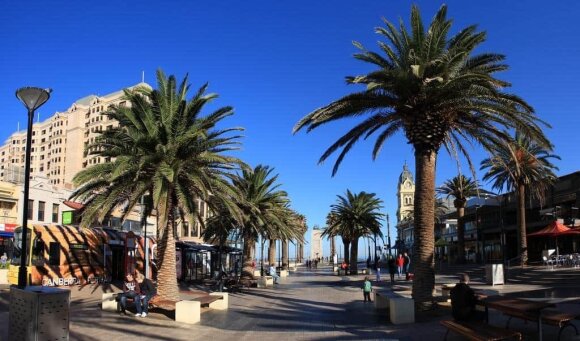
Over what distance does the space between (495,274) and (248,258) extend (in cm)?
1653

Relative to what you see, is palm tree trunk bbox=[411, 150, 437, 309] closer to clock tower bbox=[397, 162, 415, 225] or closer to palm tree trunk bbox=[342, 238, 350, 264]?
palm tree trunk bbox=[342, 238, 350, 264]

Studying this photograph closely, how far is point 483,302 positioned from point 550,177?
1291 inches

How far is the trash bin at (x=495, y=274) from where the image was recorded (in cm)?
2488

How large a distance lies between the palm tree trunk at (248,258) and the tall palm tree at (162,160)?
15.4 m

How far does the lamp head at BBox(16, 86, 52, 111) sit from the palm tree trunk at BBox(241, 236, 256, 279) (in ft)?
81.8

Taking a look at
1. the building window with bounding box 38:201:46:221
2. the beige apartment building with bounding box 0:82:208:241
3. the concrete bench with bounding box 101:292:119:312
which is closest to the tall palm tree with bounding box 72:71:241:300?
the concrete bench with bounding box 101:292:119:312

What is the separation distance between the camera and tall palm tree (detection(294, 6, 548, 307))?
16.7m

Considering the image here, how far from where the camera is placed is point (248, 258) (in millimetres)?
35531

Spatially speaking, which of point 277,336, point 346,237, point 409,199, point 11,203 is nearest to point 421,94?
point 277,336

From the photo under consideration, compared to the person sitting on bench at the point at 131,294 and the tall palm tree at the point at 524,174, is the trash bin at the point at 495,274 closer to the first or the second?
the tall palm tree at the point at 524,174

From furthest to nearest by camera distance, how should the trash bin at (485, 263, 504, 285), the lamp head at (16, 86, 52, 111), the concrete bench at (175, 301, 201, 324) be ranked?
the trash bin at (485, 263, 504, 285), the concrete bench at (175, 301, 201, 324), the lamp head at (16, 86, 52, 111)

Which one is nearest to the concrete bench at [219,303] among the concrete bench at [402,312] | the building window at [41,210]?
the concrete bench at [402,312]

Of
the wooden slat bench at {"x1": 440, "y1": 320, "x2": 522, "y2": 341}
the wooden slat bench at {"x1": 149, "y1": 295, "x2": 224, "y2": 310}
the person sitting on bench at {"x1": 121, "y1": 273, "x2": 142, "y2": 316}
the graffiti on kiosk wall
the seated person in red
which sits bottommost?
the graffiti on kiosk wall

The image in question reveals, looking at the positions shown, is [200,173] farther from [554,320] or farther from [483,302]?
[554,320]
